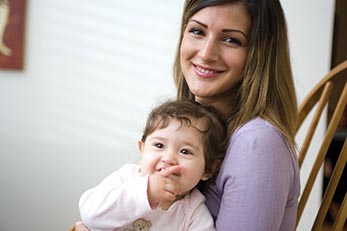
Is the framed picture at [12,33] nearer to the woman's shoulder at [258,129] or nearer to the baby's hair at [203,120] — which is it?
the baby's hair at [203,120]

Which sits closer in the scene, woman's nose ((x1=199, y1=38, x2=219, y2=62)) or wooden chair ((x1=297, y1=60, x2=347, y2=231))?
woman's nose ((x1=199, y1=38, x2=219, y2=62))

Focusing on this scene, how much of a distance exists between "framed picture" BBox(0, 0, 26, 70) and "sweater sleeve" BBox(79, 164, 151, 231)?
178cm

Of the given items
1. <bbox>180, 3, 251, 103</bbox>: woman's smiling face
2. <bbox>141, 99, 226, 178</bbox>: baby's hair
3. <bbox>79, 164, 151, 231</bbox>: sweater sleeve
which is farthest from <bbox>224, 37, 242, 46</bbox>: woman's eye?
<bbox>79, 164, 151, 231</bbox>: sweater sleeve

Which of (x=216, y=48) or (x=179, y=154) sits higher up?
(x=216, y=48)

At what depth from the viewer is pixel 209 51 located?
1158mm

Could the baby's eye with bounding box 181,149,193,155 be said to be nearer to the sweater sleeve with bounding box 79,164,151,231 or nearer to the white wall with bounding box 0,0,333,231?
the sweater sleeve with bounding box 79,164,151,231

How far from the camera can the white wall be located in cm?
256

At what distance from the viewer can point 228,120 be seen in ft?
3.88

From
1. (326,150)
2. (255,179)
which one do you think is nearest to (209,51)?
(255,179)

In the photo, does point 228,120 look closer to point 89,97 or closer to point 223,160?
point 223,160

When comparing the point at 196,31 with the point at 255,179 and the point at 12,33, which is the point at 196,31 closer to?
the point at 255,179

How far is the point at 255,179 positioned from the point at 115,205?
31 cm

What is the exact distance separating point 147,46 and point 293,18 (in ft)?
2.59

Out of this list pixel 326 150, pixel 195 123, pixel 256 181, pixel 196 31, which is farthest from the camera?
pixel 326 150
